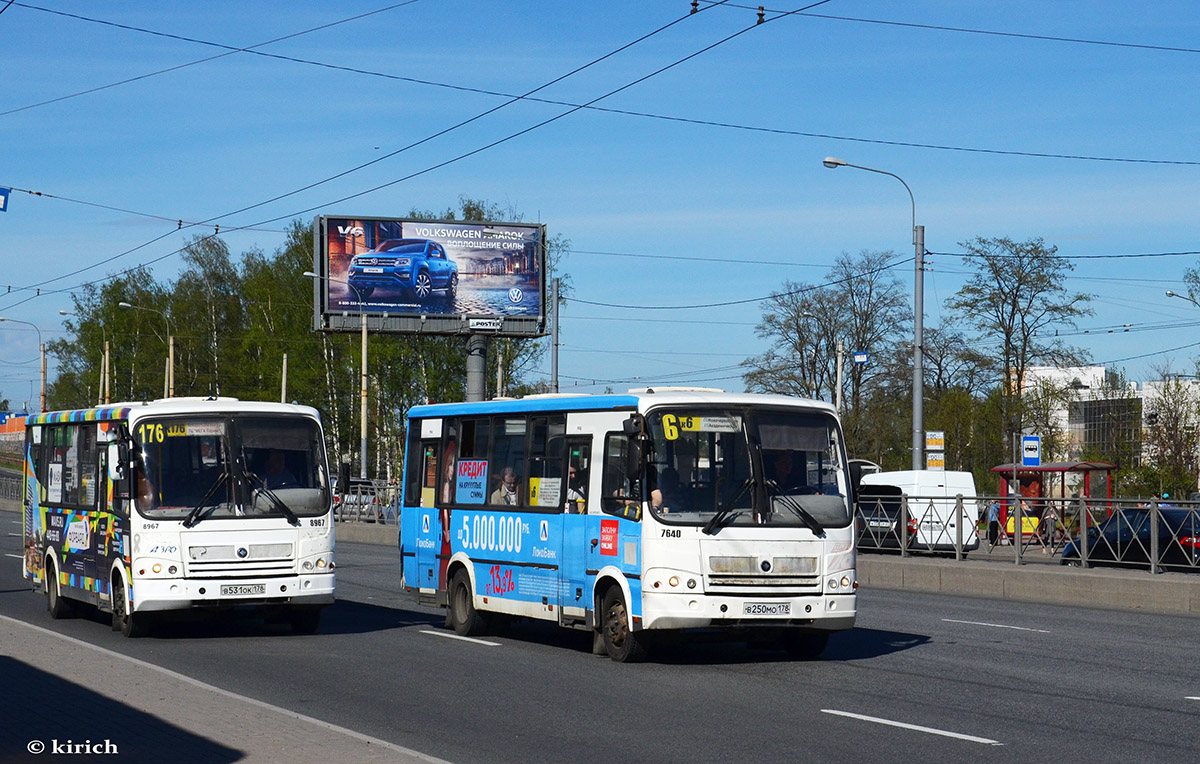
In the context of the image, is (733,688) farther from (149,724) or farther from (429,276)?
(429,276)

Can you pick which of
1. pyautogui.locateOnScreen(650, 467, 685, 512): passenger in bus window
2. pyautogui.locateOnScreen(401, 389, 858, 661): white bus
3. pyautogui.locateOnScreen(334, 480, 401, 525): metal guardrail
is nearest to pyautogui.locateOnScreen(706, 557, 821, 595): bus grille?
pyautogui.locateOnScreen(401, 389, 858, 661): white bus

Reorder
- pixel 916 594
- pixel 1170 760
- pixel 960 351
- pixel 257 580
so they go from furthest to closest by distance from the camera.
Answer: pixel 960 351
pixel 916 594
pixel 257 580
pixel 1170 760

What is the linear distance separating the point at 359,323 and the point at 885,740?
46599 mm

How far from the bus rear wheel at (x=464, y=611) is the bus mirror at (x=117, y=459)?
3801mm

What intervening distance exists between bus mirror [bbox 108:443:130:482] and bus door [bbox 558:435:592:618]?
4875 mm

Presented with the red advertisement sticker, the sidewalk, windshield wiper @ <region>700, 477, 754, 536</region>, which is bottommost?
the sidewalk

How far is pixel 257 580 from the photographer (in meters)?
16.3

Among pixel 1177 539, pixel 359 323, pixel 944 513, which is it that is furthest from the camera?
pixel 359 323

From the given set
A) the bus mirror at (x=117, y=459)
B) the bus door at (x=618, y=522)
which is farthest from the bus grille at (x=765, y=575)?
the bus mirror at (x=117, y=459)

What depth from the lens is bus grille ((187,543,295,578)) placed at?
1620cm

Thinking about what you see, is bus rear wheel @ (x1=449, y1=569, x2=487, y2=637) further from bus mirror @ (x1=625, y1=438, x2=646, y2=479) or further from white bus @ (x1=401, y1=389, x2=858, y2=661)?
bus mirror @ (x1=625, y1=438, x2=646, y2=479)

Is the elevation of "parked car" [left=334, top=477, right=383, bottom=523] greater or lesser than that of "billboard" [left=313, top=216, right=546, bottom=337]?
lesser

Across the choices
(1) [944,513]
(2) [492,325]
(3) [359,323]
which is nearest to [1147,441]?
(2) [492,325]

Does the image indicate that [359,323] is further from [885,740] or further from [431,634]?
[885,740]
